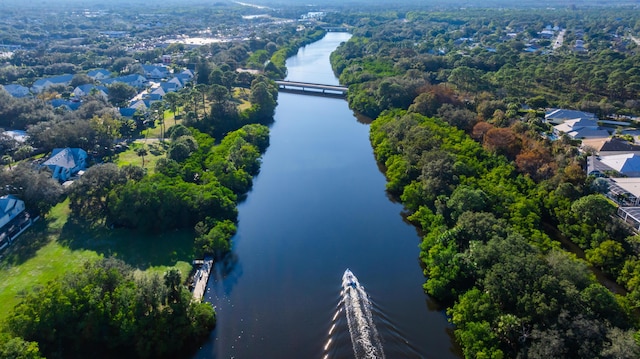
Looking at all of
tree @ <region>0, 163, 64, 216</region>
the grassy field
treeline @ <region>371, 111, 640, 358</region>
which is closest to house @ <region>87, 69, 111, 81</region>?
tree @ <region>0, 163, 64, 216</region>

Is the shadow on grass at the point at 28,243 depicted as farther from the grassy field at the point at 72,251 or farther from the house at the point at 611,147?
the house at the point at 611,147

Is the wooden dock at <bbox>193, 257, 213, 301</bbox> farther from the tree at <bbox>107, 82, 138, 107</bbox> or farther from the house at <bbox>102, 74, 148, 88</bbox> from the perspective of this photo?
the house at <bbox>102, 74, 148, 88</bbox>

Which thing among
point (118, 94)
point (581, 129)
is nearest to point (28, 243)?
point (118, 94)

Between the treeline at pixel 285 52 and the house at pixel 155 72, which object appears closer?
the house at pixel 155 72

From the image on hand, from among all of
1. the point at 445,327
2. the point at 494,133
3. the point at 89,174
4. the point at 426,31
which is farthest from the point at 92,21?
the point at 445,327

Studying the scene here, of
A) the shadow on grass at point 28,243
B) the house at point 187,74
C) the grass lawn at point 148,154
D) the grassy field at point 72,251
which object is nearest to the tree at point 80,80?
the house at point 187,74

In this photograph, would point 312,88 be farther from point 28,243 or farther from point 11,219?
point 28,243
